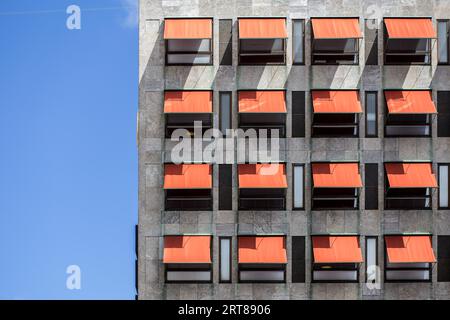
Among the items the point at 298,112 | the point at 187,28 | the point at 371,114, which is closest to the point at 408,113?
the point at 371,114

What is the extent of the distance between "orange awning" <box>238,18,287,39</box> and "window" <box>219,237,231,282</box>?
335 inches

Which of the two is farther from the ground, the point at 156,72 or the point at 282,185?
the point at 156,72

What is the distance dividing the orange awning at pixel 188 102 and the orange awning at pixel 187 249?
17.3 ft

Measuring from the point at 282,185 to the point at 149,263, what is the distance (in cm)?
640

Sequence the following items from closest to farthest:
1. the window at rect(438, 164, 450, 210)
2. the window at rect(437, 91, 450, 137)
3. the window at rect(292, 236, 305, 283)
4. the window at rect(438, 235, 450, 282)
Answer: the window at rect(292, 236, 305, 283), the window at rect(438, 235, 450, 282), the window at rect(438, 164, 450, 210), the window at rect(437, 91, 450, 137)

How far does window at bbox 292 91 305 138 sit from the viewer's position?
25.4 metres

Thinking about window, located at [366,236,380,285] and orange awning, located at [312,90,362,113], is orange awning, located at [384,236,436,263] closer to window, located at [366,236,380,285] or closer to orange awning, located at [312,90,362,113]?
window, located at [366,236,380,285]

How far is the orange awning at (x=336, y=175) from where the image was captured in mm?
24641

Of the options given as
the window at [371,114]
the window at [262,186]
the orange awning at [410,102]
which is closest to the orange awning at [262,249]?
the window at [262,186]

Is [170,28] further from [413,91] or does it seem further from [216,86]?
[413,91]

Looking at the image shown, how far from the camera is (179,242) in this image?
81.3 feet

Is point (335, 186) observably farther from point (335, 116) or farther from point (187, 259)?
point (187, 259)

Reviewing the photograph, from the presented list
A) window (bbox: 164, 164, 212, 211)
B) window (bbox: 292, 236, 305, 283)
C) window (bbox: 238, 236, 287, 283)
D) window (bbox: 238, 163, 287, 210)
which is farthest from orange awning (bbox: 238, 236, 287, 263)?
window (bbox: 164, 164, 212, 211)
